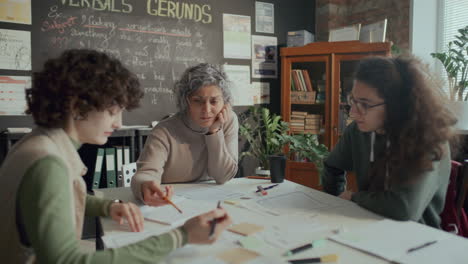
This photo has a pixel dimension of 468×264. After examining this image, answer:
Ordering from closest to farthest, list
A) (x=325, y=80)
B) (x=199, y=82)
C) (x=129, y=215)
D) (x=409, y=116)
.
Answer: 1. (x=129, y=215)
2. (x=409, y=116)
3. (x=199, y=82)
4. (x=325, y=80)

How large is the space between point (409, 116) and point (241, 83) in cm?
255

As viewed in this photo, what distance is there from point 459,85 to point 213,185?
2.31 meters

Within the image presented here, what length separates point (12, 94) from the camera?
280 cm

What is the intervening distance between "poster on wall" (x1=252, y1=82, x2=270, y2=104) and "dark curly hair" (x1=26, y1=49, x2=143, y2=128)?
2.99 meters

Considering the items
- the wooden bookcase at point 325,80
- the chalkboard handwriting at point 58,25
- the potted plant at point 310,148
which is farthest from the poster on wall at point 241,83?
the chalkboard handwriting at point 58,25

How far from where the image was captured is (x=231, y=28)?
371cm

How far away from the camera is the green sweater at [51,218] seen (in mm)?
725

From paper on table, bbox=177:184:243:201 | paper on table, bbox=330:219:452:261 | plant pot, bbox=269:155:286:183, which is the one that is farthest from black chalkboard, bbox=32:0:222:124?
paper on table, bbox=330:219:452:261

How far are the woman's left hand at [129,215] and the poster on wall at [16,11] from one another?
2.35 meters

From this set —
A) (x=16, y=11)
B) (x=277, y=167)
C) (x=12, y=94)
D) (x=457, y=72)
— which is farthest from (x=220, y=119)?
(x=457, y=72)

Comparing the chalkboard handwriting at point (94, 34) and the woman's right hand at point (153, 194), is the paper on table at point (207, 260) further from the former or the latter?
the chalkboard handwriting at point (94, 34)

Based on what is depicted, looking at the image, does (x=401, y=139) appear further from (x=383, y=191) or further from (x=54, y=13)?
(x=54, y=13)

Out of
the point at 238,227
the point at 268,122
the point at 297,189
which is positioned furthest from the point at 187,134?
the point at 268,122

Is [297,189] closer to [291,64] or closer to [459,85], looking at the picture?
[459,85]
